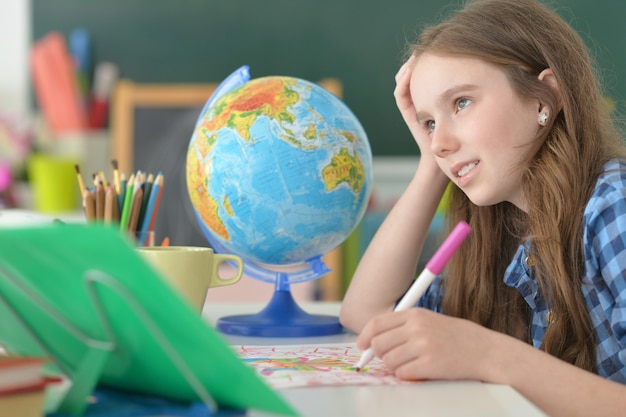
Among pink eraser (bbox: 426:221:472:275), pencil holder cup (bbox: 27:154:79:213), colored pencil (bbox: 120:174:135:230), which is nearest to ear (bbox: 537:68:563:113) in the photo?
pink eraser (bbox: 426:221:472:275)

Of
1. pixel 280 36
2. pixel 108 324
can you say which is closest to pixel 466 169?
pixel 108 324

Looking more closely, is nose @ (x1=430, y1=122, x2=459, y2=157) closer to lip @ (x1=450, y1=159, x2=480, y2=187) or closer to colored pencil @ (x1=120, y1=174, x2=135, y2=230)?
lip @ (x1=450, y1=159, x2=480, y2=187)

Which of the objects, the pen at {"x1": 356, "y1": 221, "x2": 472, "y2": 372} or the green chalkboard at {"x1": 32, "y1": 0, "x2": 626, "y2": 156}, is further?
the green chalkboard at {"x1": 32, "y1": 0, "x2": 626, "y2": 156}

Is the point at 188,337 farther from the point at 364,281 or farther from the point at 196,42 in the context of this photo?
the point at 196,42

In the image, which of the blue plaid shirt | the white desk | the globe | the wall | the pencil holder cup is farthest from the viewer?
the wall

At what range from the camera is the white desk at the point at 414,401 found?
0.65 m

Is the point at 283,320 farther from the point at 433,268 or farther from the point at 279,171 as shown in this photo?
the point at 433,268

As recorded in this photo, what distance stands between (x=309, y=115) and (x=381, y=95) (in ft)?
7.83

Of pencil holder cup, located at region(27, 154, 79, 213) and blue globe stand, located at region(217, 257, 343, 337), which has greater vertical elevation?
blue globe stand, located at region(217, 257, 343, 337)

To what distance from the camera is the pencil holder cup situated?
11.5 feet

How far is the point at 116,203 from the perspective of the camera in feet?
3.74

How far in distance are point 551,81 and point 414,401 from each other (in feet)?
A: 1.80

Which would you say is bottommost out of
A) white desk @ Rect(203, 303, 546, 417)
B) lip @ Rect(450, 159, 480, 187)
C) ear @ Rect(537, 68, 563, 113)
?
white desk @ Rect(203, 303, 546, 417)

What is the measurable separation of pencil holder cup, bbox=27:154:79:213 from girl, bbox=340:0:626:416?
2519 mm
